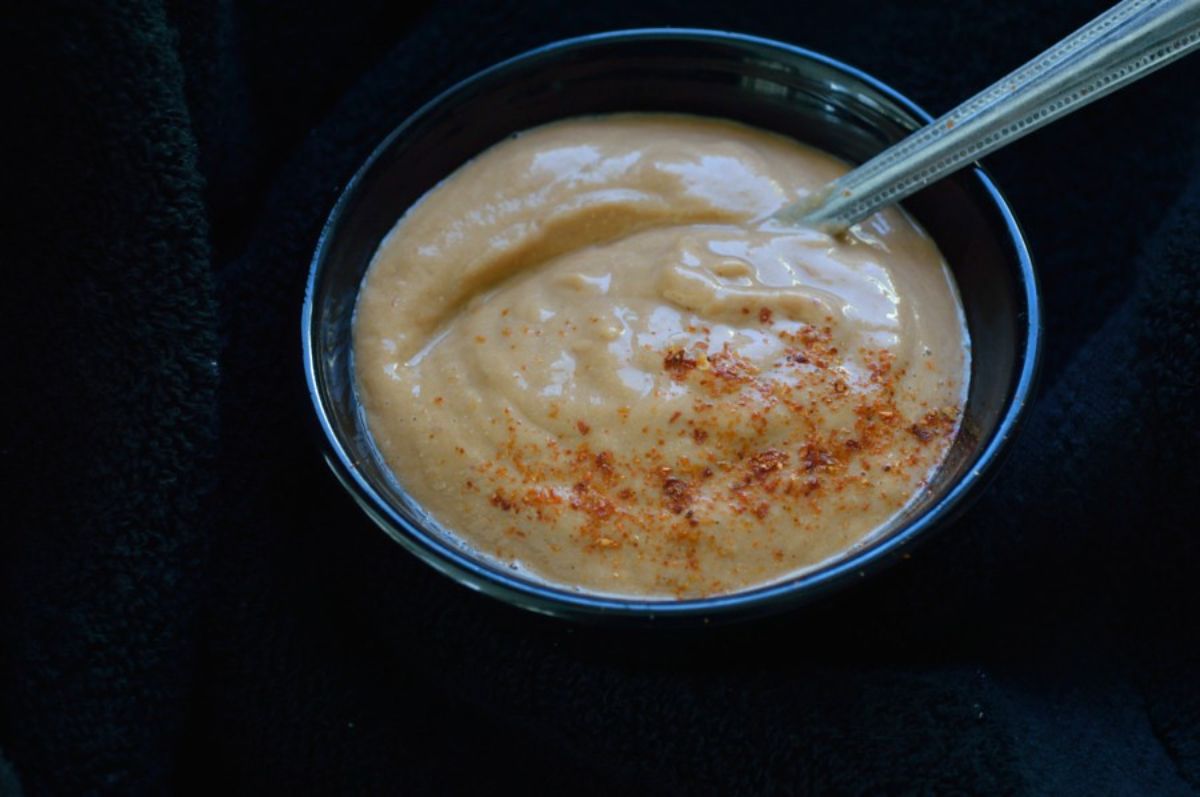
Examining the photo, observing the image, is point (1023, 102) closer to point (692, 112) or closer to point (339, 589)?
point (692, 112)

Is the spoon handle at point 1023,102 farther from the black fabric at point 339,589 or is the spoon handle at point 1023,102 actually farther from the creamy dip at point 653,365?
the black fabric at point 339,589

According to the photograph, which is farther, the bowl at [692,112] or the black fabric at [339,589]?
the black fabric at [339,589]

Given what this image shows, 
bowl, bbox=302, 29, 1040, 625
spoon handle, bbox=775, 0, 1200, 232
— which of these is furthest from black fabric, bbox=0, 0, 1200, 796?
spoon handle, bbox=775, 0, 1200, 232

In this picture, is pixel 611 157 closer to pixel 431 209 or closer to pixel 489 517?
pixel 431 209

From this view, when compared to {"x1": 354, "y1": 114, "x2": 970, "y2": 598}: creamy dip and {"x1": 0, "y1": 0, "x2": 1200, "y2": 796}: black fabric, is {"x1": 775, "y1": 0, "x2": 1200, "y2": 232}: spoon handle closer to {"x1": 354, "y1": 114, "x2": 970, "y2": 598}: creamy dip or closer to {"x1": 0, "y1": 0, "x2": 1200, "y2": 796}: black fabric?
{"x1": 354, "y1": 114, "x2": 970, "y2": 598}: creamy dip

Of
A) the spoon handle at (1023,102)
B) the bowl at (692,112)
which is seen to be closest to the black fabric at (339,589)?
the bowl at (692,112)

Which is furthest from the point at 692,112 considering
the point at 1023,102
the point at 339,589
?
the point at 339,589
